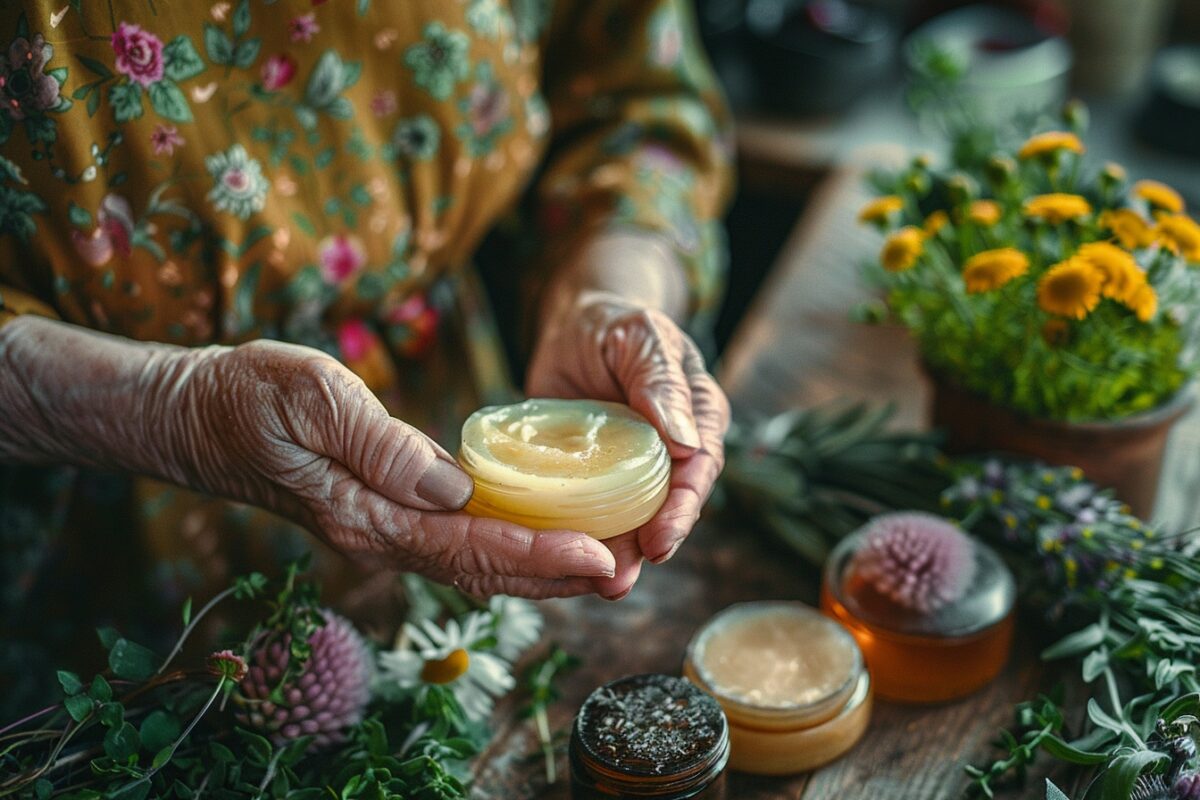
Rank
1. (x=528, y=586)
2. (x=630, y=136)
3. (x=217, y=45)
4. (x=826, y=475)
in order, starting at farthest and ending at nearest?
(x=630, y=136), (x=826, y=475), (x=217, y=45), (x=528, y=586)

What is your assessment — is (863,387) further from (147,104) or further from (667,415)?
(147,104)

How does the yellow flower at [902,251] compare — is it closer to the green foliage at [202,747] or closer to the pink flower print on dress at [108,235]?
the green foliage at [202,747]

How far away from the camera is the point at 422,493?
0.91 metres

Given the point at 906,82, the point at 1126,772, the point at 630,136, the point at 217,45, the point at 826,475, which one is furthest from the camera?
the point at 906,82

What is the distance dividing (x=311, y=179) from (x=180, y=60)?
0.18 metres

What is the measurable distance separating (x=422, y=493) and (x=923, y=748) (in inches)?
20.6

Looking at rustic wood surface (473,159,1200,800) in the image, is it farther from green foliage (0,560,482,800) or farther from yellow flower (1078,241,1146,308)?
yellow flower (1078,241,1146,308)

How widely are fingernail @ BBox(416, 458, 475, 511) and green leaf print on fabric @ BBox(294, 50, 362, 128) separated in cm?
44

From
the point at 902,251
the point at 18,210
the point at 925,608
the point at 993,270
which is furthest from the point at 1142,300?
the point at 18,210

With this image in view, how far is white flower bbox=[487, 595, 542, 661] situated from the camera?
109 centimetres

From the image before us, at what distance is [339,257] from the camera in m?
1.22

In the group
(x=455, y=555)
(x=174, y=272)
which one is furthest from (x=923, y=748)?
(x=174, y=272)

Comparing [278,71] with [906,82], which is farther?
[906,82]

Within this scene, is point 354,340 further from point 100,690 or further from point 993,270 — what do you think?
point 993,270
